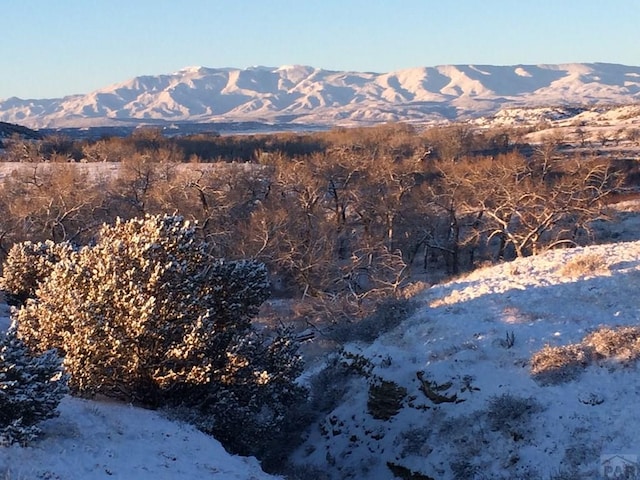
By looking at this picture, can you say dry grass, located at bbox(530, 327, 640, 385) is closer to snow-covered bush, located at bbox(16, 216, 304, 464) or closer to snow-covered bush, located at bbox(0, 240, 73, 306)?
snow-covered bush, located at bbox(16, 216, 304, 464)

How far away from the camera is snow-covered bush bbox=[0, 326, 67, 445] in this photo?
11.1m

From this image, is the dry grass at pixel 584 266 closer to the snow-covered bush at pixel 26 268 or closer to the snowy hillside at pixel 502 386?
the snowy hillside at pixel 502 386

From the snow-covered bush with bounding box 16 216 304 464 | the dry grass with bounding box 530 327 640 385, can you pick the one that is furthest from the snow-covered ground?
the snow-covered bush with bounding box 16 216 304 464

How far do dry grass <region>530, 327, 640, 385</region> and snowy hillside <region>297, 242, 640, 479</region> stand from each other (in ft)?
0.09

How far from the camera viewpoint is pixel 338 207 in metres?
51.6

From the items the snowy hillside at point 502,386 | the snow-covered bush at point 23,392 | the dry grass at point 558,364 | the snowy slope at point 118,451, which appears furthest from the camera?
the dry grass at point 558,364

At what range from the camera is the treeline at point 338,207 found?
39.5 meters

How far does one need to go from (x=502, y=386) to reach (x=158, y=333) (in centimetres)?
858

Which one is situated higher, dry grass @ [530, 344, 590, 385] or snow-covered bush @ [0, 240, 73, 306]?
snow-covered bush @ [0, 240, 73, 306]

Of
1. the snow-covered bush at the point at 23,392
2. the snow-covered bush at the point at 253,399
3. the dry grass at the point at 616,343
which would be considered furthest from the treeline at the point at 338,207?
the snow-covered bush at the point at 23,392

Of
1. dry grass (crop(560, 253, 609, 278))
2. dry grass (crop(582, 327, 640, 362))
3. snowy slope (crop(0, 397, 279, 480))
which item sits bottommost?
snowy slope (crop(0, 397, 279, 480))

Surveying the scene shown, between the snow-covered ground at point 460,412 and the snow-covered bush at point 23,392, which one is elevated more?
the snow-covered bush at point 23,392

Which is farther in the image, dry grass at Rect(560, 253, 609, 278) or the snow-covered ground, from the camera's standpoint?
dry grass at Rect(560, 253, 609, 278)

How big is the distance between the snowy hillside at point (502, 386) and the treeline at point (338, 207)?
41.8 feet
